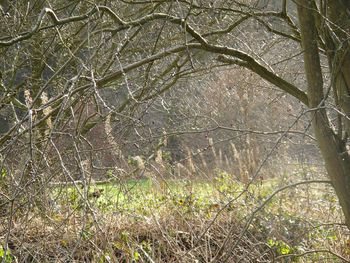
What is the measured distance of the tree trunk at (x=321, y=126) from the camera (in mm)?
4191

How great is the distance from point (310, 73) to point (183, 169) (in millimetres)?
3113

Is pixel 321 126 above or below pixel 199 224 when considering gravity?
above

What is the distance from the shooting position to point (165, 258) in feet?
18.5

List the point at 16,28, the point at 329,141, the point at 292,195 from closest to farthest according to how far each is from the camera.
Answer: the point at 329,141 → the point at 16,28 → the point at 292,195

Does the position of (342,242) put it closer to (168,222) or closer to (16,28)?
(168,222)

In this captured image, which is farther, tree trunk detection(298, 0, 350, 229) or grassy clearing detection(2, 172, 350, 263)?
grassy clearing detection(2, 172, 350, 263)

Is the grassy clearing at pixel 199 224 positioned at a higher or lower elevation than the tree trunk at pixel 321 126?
lower

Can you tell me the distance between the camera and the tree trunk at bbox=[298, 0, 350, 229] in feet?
13.8

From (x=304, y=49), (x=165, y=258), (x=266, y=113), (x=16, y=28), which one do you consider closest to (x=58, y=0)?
(x=16, y=28)

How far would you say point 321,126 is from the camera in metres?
4.20

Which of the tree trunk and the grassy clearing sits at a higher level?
the tree trunk

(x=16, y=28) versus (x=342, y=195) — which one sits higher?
(x=16, y=28)

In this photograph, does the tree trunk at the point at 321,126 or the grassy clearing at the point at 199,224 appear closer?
the tree trunk at the point at 321,126

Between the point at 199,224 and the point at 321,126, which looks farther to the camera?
the point at 199,224
